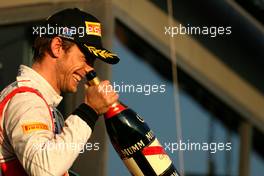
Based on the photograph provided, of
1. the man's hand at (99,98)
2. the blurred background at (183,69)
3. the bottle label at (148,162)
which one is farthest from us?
the blurred background at (183,69)

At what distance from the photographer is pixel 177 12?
336cm

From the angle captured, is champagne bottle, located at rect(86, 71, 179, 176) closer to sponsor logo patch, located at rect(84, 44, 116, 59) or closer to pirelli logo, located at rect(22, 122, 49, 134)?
sponsor logo patch, located at rect(84, 44, 116, 59)

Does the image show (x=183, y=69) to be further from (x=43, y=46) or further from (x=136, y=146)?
(x=43, y=46)

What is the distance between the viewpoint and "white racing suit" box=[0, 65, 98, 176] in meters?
1.72

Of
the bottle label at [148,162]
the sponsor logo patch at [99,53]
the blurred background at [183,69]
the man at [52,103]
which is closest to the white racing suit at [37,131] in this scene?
the man at [52,103]

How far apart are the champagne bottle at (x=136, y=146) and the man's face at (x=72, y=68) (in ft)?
0.49

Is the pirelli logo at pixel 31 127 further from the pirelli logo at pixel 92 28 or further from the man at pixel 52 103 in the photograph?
the pirelli logo at pixel 92 28

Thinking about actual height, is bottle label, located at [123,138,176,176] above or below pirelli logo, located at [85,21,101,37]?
below

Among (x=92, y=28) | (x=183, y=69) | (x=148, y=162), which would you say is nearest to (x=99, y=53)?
(x=92, y=28)

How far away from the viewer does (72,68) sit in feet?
6.26

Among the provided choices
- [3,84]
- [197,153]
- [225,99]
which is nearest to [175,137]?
[197,153]

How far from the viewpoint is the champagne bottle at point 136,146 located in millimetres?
2047

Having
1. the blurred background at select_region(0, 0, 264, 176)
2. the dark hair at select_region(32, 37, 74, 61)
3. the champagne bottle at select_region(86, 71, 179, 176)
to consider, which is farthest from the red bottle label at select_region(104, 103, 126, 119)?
the blurred background at select_region(0, 0, 264, 176)

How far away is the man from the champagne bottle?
0.17 meters
